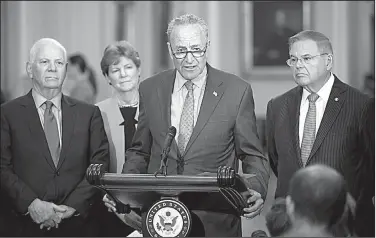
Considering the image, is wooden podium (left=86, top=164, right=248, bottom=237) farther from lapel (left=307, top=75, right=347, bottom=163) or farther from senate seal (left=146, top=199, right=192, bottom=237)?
lapel (left=307, top=75, right=347, bottom=163)

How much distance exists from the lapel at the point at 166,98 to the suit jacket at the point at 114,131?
0.45 m

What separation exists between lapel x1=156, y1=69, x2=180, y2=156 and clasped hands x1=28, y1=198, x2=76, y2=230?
67 cm

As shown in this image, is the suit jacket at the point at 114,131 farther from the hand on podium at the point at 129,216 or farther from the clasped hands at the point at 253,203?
the clasped hands at the point at 253,203

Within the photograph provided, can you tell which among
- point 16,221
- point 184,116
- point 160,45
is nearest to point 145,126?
point 184,116

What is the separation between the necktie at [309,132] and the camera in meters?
3.85

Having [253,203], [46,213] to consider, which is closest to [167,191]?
[253,203]

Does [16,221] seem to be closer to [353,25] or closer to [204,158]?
[204,158]

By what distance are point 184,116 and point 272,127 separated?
0.41m

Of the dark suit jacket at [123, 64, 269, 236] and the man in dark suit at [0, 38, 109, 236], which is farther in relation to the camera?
the man in dark suit at [0, 38, 109, 236]

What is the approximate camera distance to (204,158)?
12.5 feet

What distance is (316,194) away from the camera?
2955mm

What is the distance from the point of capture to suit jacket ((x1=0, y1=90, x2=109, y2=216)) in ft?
13.7

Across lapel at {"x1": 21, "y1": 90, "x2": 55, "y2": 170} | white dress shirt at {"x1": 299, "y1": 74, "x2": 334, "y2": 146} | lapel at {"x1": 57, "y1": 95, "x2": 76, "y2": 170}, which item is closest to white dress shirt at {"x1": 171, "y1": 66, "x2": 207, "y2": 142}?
white dress shirt at {"x1": 299, "y1": 74, "x2": 334, "y2": 146}

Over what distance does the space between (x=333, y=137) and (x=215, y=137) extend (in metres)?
0.48
